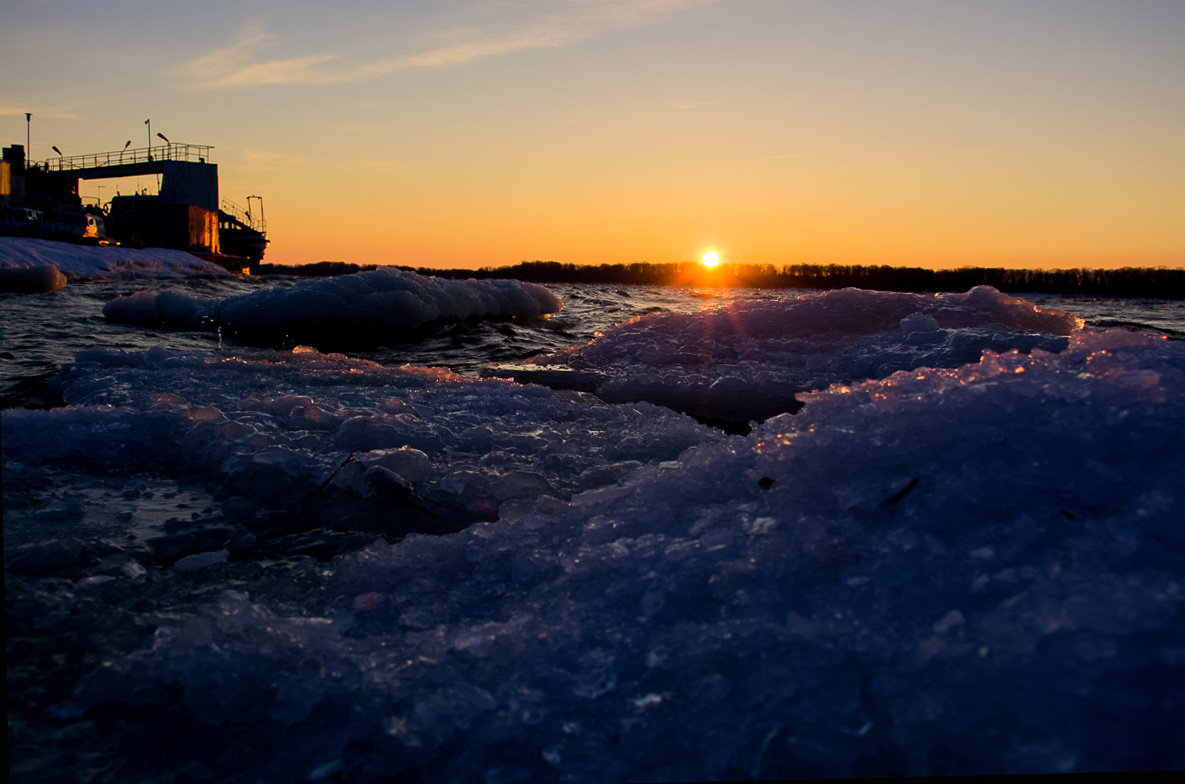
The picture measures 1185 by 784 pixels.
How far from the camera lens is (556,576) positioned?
71.9 inches

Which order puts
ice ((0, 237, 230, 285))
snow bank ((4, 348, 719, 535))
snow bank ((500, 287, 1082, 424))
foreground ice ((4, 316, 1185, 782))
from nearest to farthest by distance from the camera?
foreground ice ((4, 316, 1185, 782)) < snow bank ((4, 348, 719, 535)) < snow bank ((500, 287, 1082, 424)) < ice ((0, 237, 230, 285))

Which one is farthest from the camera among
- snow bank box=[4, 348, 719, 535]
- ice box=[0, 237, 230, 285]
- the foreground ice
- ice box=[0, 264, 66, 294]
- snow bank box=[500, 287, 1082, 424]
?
ice box=[0, 237, 230, 285]

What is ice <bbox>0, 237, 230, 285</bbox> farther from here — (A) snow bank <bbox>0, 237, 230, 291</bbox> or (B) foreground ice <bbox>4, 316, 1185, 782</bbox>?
(B) foreground ice <bbox>4, 316, 1185, 782</bbox>

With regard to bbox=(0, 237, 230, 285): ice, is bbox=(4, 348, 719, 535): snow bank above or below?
below

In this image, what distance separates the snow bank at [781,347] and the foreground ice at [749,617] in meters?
3.02

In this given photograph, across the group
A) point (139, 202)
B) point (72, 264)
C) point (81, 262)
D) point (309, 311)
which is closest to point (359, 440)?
point (309, 311)

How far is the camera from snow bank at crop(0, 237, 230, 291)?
718 inches

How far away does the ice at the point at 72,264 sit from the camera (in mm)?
14258

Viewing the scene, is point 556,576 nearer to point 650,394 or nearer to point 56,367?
point 650,394

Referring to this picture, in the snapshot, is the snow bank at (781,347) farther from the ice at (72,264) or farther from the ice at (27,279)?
the ice at (72,264)

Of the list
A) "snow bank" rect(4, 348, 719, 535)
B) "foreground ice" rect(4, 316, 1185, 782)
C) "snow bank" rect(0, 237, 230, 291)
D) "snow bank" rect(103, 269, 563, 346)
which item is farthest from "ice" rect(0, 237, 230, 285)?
"foreground ice" rect(4, 316, 1185, 782)

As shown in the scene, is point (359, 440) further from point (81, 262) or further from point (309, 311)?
point (81, 262)

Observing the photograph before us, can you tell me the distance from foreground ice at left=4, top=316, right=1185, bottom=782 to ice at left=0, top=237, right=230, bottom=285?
15.2 meters

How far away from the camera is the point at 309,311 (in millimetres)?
10742
